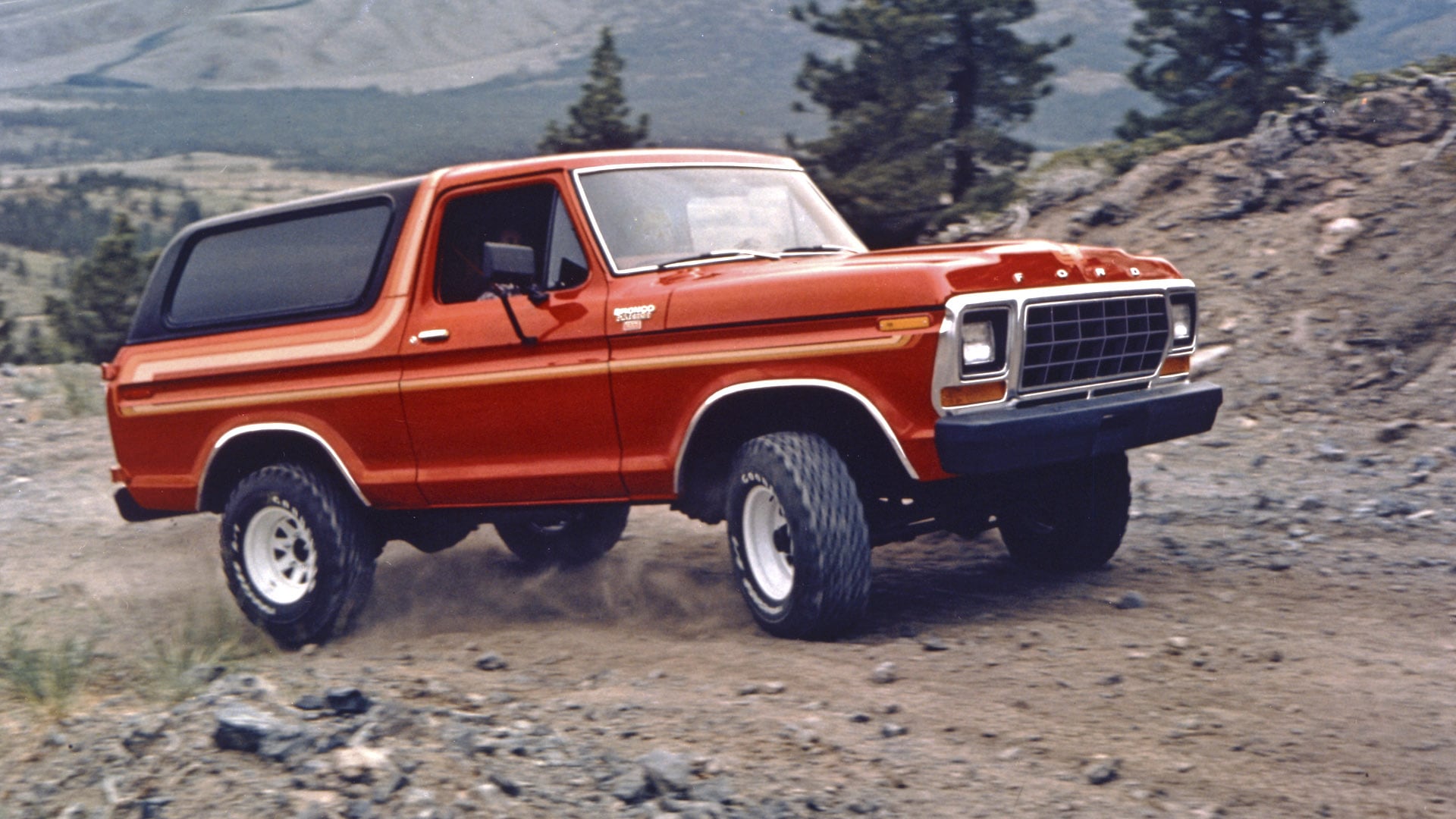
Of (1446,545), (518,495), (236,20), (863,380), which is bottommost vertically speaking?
(1446,545)

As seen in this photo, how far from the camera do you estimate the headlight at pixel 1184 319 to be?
5707 millimetres

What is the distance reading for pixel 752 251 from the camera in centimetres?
562

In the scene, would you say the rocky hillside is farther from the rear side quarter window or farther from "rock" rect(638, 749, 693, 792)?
"rock" rect(638, 749, 693, 792)

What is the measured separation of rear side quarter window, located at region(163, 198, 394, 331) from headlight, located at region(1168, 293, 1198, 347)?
3.39 meters

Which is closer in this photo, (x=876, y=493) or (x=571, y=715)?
(x=571, y=715)

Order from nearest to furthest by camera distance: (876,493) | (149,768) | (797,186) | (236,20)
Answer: (149,768) → (876,493) → (797,186) → (236,20)

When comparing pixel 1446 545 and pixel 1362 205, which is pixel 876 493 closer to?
pixel 1446 545

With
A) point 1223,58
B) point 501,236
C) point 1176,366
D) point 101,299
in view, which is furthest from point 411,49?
point 1176,366

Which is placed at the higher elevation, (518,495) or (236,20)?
(236,20)

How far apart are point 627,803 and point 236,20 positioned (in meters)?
208

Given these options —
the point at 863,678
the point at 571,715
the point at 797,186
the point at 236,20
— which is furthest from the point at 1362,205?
the point at 236,20

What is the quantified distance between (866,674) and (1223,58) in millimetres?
19198

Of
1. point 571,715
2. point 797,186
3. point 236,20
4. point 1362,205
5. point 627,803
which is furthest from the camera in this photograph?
point 236,20

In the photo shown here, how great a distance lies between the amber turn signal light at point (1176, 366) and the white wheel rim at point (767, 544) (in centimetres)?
169
